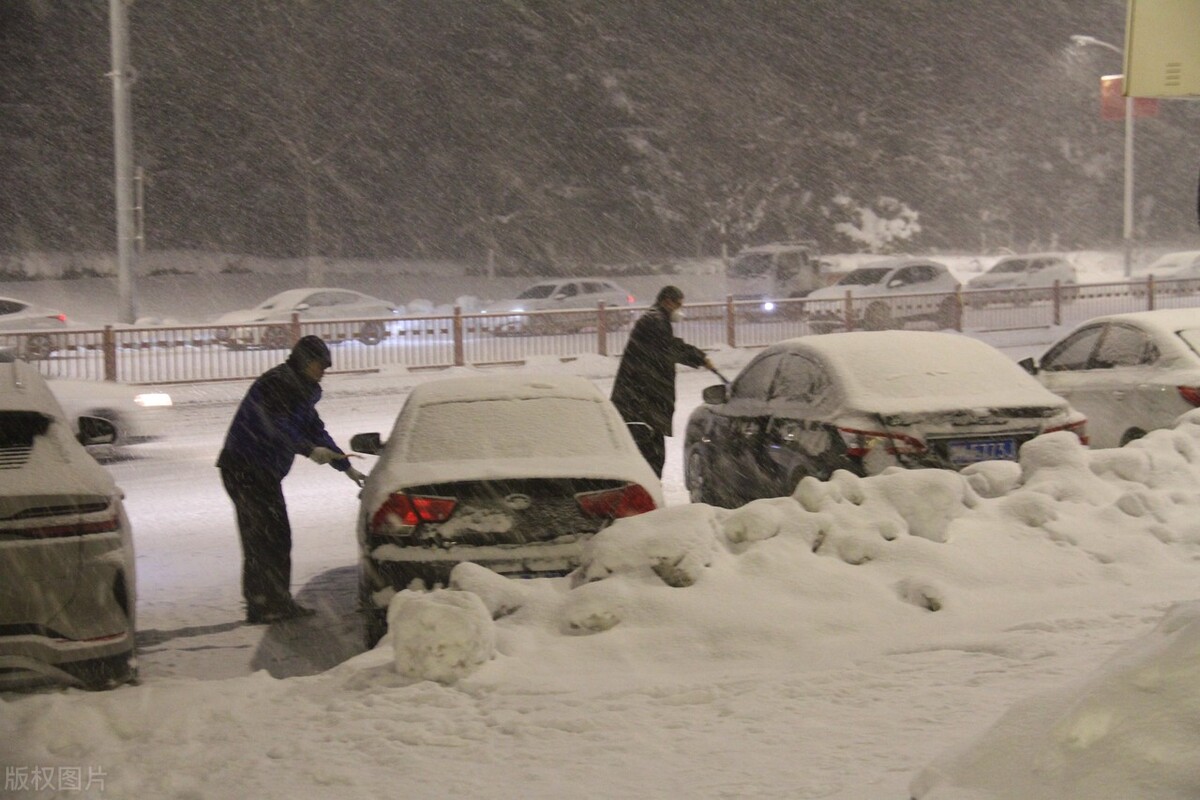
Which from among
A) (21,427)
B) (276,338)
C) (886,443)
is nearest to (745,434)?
(886,443)

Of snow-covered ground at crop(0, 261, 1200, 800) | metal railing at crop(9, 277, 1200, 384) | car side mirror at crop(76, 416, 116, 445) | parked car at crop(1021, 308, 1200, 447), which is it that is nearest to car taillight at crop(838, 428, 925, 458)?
snow-covered ground at crop(0, 261, 1200, 800)

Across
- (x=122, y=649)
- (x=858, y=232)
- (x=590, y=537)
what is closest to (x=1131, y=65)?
(x=590, y=537)

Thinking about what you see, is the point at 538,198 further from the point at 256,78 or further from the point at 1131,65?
the point at 1131,65

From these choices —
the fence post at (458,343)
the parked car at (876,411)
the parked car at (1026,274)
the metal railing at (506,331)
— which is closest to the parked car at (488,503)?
the parked car at (876,411)

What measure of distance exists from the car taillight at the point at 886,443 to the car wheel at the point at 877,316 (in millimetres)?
18941

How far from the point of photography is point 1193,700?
2.97 metres

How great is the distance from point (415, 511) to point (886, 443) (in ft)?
9.72

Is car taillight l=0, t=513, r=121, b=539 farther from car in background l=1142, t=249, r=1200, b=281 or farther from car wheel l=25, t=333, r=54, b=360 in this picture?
car in background l=1142, t=249, r=1200, b=281

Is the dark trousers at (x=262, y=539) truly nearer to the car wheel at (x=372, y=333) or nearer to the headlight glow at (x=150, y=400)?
the headlight glow at (x=150, y=400)

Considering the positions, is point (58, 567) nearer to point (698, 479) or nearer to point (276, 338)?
point (698, 479)

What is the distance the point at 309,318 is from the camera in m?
31.8

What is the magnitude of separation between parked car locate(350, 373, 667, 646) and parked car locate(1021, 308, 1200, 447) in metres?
5.18

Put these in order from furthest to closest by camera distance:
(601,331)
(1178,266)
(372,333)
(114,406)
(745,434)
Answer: (1178,266), (601,331), (372,333), (114,406), (745,434)

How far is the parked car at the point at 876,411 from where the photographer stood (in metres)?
7.81
